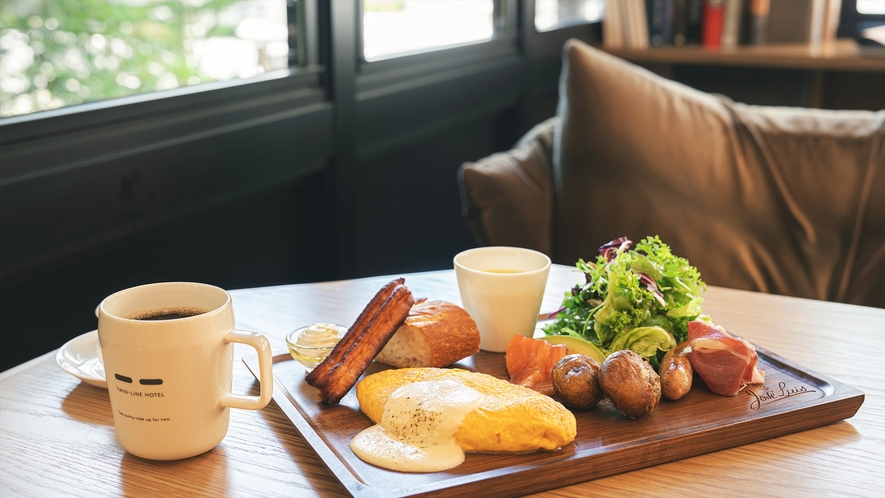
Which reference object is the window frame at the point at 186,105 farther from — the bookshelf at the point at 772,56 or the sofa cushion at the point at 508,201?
the bookshelf at the point at 772,56

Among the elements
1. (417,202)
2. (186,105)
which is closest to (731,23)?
(417,202)

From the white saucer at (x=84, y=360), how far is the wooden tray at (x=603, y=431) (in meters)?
0.20

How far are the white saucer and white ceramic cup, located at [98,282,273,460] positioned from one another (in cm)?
20

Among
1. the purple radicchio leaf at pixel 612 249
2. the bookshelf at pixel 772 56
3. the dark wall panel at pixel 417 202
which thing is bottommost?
the dark wall panel at pixel 417 202

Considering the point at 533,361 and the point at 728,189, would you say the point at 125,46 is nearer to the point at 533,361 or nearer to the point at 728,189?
the point at 533,361

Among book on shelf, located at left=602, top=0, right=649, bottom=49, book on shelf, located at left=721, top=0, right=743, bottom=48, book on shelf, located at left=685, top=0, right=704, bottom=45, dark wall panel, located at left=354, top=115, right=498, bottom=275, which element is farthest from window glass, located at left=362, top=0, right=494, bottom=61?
book on shelf, located at left=721, top=0, right=743, bottom=48

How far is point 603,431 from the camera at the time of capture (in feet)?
2.90

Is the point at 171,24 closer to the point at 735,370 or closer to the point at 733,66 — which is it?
the point at 735,370

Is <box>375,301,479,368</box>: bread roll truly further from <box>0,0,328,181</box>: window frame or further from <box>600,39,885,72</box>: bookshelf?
<box>600,39,885,72</box>: bookshelf

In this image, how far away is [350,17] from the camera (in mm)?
2299

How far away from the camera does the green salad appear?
1053 mm

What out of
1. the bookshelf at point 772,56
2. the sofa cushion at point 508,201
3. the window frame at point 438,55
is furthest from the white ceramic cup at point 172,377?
the bookshelf at point 772,56

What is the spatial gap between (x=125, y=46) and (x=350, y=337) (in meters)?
1.15

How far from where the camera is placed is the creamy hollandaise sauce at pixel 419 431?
0.81 m
